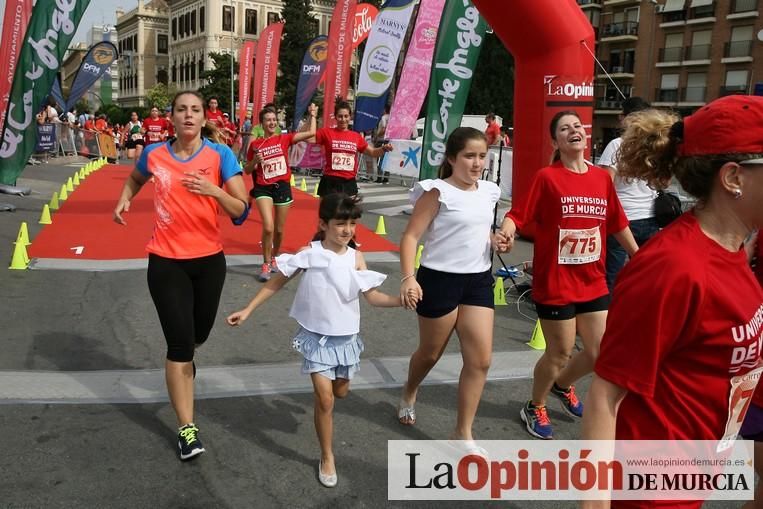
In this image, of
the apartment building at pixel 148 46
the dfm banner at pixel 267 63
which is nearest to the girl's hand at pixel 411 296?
the dfm banner at pixel 267 63

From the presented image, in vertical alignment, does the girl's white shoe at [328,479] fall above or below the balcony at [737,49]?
below

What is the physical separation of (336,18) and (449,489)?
16.3 metres

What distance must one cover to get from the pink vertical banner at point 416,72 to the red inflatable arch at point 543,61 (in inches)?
158

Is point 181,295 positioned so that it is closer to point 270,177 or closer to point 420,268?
point 420,268

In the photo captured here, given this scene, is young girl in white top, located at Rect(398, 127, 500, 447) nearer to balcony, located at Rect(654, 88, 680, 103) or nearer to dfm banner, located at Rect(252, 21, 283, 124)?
dfm banner, located at Rect(252, 21, 283, 124)

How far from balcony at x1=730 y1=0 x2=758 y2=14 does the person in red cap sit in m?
54.0

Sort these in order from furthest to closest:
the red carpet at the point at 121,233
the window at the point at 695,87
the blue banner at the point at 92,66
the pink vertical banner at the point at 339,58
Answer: the window at the point at 695,87, the blue banner at the point at 92,66, the pink vertical banner at the point at 339,58, the red carpet at the point at 121,233

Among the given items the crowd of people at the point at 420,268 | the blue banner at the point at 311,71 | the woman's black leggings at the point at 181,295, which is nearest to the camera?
the crowd of people at the point at 420,268

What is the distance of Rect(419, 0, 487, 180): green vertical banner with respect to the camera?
363 inches

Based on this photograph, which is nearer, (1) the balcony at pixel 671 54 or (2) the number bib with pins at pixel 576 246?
(2) the number bib with pins at pixel 576 246

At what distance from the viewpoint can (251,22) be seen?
8225cm

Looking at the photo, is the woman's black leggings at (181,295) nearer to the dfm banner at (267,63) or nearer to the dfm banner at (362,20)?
the dfm banner at (362,20)

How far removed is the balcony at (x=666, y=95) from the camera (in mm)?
51438

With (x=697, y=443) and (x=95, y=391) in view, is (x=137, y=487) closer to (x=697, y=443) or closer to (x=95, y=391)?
(x=95, y=391)
